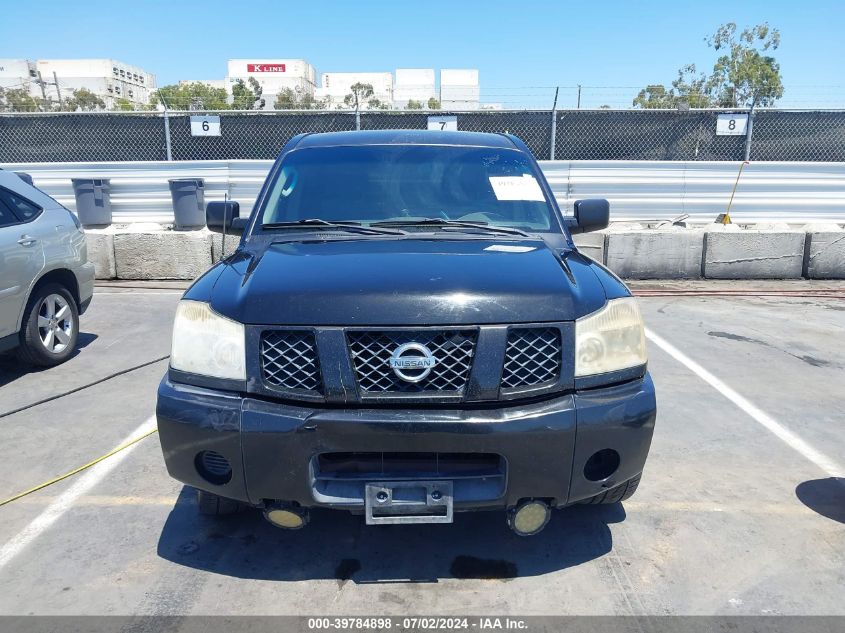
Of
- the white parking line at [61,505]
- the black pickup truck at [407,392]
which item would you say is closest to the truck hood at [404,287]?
the black pickup truck at [407,392]

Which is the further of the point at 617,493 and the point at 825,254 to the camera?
the point at 825,254

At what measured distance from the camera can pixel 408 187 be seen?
3.89 m

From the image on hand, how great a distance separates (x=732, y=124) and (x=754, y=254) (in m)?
4.49

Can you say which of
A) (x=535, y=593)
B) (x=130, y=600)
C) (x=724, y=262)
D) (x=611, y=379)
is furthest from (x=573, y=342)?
(x=724, y=262)

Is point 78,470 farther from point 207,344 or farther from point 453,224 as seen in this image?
point 453,224

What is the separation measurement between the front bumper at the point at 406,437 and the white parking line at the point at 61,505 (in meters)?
1.18

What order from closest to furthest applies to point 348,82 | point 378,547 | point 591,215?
point 378,547 < point 591,215 < point 348,82

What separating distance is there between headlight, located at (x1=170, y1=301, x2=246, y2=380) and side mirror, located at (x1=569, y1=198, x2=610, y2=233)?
240 centimetres

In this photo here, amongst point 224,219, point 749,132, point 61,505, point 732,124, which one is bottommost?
point 61,505

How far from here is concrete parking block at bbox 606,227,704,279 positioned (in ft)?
33.4

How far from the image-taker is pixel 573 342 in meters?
2.66

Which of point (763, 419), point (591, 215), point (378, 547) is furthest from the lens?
point (763, 419)

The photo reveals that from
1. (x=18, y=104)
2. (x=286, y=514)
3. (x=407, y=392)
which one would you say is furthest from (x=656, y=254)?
(x=18, y=104)

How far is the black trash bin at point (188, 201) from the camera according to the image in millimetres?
11789
